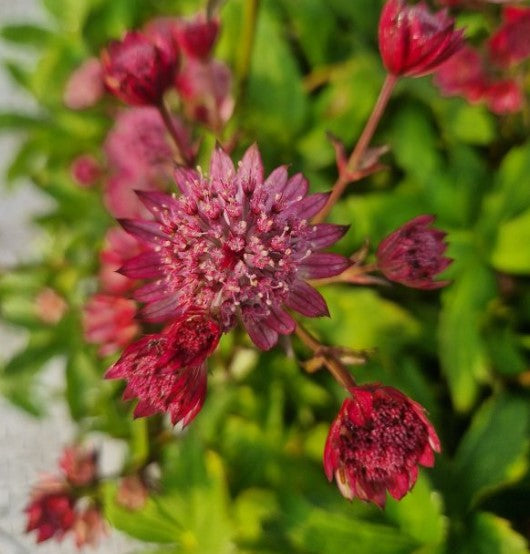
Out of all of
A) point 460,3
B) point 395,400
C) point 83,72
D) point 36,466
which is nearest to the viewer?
point 395,400

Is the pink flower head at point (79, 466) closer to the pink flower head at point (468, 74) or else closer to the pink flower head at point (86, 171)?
the pink flower head at point (86, 171)

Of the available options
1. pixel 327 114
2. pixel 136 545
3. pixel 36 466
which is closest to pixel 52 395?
pixel 36 466

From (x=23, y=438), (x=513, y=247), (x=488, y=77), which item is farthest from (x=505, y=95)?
(x=23, y=438)

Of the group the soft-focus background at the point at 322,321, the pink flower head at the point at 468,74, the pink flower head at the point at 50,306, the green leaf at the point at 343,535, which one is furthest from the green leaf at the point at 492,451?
the pink flower head at the point at 50,306

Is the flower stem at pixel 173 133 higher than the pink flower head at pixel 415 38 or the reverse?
higher

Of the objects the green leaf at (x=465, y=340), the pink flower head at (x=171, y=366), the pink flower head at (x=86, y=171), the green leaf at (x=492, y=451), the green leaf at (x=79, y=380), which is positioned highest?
the pink flower head at (x=86, y=171)

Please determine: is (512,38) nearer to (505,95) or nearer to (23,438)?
(505,95)

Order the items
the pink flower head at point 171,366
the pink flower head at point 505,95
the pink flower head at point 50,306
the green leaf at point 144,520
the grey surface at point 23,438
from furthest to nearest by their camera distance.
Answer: the grey surface at point 23,438 → the pink flower head at point 50,306 → the pink flower head at point 505,95 → the green leaf at point 144,520 → the pink flower head at point 171,366

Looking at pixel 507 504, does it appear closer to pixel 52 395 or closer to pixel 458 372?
pixel 458 372
